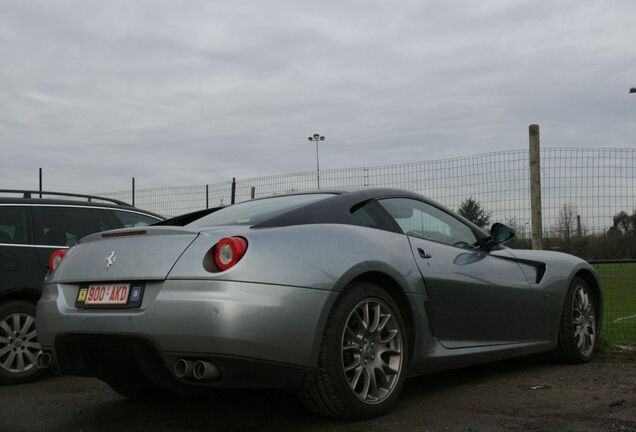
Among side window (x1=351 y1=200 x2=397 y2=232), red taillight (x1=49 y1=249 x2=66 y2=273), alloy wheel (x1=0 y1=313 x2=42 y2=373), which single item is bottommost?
alloy wheel (x1=0 y1=313 x2=42 y2=373)

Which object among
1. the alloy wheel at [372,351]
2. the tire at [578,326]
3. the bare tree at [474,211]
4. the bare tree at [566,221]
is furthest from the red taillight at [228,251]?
the bare tree at [566,221]

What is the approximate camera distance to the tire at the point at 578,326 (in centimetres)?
584

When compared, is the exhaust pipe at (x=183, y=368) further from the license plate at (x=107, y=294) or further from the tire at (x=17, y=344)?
the tire at (x=17, y=344)

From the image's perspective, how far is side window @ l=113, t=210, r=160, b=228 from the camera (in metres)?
6.97

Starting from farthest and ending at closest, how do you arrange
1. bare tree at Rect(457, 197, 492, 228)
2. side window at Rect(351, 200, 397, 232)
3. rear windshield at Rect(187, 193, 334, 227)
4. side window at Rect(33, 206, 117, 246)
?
bare tree at Rect(457, 197, 492, 228), side window at Rect(33, 206, 117, 246), side window at Rect(351, 200, 397, 232), rear windshield at Rect(187, 193, 334, 227)

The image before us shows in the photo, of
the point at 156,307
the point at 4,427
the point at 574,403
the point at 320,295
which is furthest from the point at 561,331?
the point at 4,427

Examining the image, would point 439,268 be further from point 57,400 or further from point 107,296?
point 57,400

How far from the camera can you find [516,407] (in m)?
4.28

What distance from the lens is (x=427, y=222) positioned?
16.4 ft

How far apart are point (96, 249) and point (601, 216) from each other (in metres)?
7.04

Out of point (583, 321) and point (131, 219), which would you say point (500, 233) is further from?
point (131, 219)

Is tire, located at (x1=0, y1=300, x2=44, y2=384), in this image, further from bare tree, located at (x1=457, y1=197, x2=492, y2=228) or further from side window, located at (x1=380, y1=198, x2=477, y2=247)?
bare tree, located at (x1=457, y1=197, x2=492, y2=228)

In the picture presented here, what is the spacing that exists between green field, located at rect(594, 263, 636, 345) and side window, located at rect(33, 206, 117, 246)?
4.97 metres

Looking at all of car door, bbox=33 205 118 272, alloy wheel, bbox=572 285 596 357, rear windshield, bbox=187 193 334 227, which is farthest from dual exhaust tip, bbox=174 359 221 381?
alloy wheel, bbox=572 285 596 357
